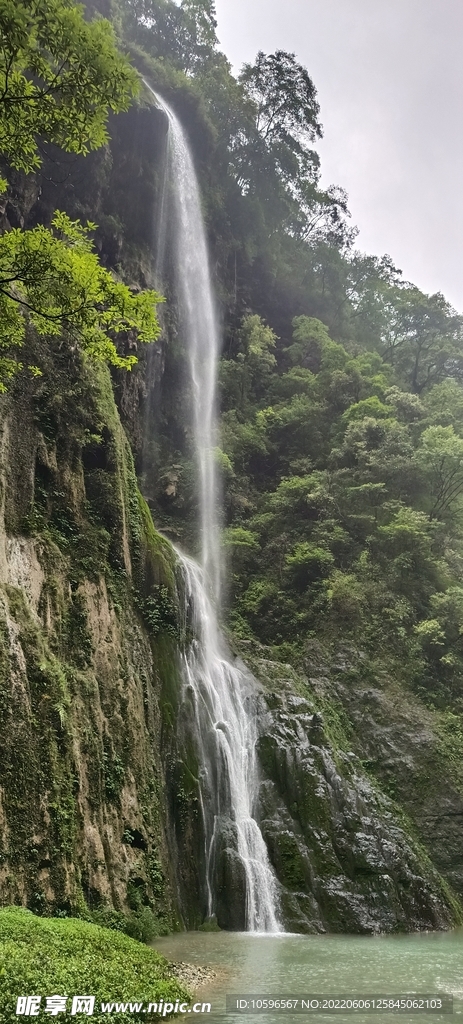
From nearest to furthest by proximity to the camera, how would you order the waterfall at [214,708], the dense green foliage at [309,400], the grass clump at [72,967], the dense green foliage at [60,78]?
the grass clump at [72,967], the dense green foliage at [60,78], the waterfall at [214,708], the dense green foliage at [309,400]

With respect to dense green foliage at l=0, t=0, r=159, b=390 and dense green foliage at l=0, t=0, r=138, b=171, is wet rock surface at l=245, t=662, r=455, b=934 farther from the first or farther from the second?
dense green foliage at l=0, t=0, r=138, b=171

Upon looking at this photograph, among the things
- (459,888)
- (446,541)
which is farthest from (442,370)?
(459,888)

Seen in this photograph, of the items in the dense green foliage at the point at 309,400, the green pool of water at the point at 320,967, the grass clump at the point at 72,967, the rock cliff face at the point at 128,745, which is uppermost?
the dense green foliage at the point at 309,400

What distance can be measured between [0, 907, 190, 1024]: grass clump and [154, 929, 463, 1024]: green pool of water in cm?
55

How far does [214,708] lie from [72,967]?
9.57 m

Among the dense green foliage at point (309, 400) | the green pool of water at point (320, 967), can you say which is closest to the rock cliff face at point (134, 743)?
the green pool of water at point (320, 967)

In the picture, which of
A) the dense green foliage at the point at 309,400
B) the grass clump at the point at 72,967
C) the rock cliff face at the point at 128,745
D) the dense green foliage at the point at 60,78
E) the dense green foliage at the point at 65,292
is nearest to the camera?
the grass clump at the point at 72,967

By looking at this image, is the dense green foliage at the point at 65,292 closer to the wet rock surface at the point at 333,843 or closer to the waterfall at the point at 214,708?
the waterfall at the point at 214,708

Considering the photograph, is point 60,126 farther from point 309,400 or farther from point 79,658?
point 309,400

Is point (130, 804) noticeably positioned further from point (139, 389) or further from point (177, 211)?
point (177, 211)

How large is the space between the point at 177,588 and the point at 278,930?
7.55 m

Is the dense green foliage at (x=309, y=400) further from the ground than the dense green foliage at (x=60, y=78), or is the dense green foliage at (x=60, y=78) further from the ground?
the dense green foliage at (x=309, y=400)

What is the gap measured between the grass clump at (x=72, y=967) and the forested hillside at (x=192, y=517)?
74.0 inches

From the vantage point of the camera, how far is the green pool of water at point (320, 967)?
561 cm
